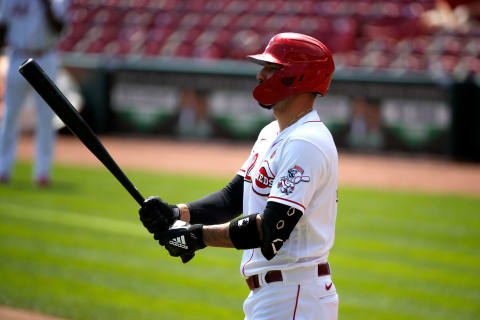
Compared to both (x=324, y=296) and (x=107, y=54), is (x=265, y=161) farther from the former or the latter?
(x=107, y=54)

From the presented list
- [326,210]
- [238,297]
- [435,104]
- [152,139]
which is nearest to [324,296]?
[326,210]

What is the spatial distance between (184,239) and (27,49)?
646cm

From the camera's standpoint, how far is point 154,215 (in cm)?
276

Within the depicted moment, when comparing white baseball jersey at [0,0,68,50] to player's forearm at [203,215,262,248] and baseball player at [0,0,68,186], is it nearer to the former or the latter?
baseball player at [0,0,68,186]

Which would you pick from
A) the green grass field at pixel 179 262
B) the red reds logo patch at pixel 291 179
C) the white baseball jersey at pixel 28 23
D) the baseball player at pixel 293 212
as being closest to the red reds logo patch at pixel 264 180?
the baseball player at pixel 293 212

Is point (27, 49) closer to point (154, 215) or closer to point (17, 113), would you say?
point (17, 113)

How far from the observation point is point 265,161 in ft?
8.89

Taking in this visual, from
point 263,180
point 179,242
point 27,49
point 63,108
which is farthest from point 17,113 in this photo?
point 263,180

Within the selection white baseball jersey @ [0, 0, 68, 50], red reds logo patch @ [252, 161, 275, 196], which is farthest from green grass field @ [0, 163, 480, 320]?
red reds logo patch @ [252, 161, 275, 196]

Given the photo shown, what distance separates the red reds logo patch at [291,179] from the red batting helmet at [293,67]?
34 centimetres

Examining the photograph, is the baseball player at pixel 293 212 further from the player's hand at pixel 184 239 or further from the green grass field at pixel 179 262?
the green grass field at pixel 179 262

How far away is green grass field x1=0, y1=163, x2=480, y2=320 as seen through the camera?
5.27m

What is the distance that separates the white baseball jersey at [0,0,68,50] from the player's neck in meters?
6.30

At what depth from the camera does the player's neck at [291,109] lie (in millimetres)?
2773
